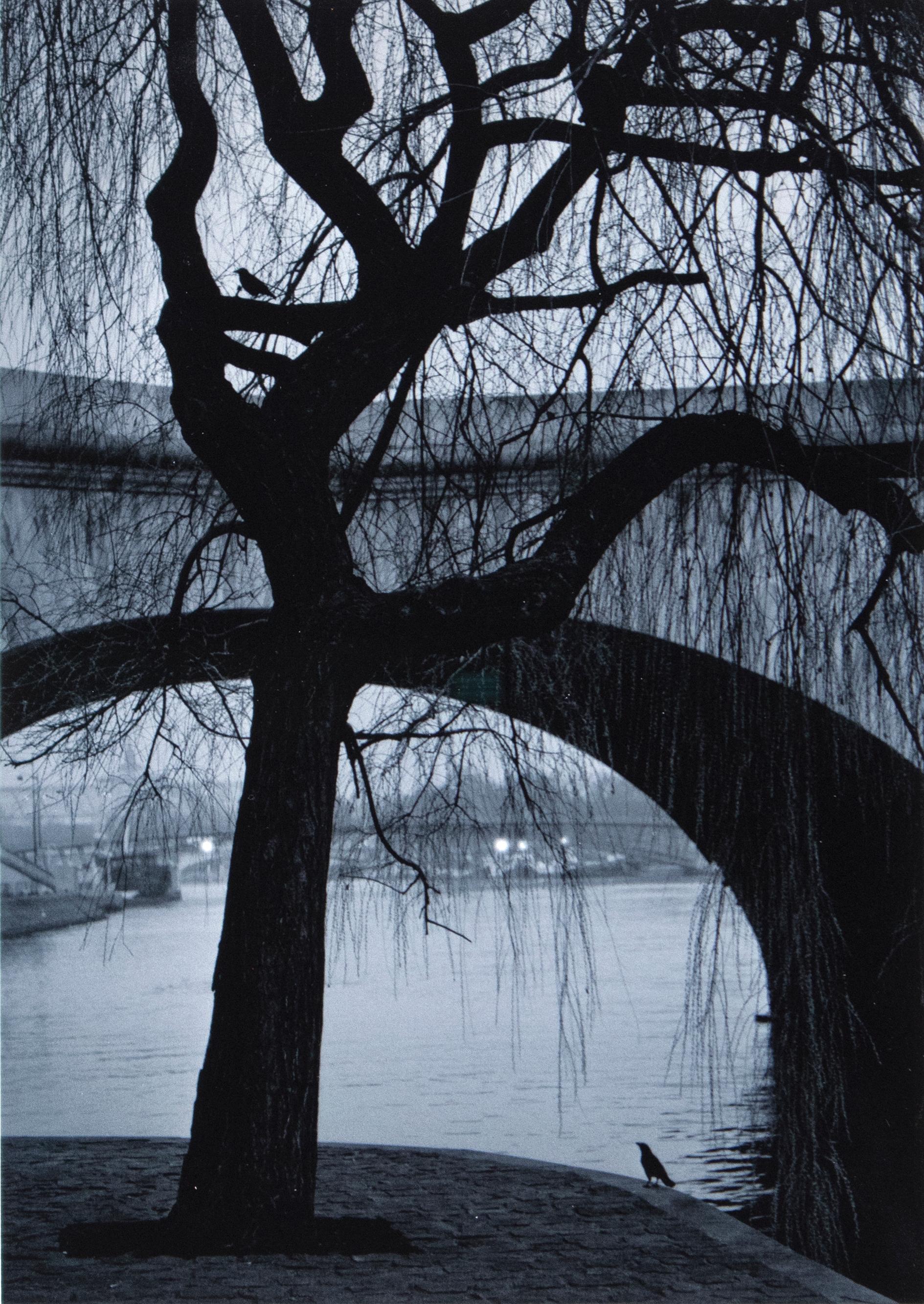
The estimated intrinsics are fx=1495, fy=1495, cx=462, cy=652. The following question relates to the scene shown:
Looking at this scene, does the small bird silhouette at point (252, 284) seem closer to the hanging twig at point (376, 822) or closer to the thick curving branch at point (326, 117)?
the thick curving branch at point (326, 117)

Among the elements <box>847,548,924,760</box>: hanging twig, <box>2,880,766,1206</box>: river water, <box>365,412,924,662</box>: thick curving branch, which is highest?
<box>365,412,924,662</box>: thick curving branch

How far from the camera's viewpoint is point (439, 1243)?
4.08 m

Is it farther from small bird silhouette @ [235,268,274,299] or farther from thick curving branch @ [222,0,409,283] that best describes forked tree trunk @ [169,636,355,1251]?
thick curving branch @ [222,0,409,283]

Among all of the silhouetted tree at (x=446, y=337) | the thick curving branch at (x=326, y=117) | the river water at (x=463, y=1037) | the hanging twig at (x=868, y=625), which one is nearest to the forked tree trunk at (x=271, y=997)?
the silhouetted tree at (x=446, y=337)

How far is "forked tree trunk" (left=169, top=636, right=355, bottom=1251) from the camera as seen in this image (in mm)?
3580

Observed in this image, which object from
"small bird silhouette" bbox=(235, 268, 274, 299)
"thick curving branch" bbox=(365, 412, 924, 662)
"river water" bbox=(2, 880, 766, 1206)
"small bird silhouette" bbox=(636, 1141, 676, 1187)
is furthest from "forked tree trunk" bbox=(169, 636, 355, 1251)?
"small bird silhouette" bbox=(636, 1141, 676, 1187)

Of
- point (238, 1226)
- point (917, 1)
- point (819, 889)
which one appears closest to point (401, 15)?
point (917, 1)

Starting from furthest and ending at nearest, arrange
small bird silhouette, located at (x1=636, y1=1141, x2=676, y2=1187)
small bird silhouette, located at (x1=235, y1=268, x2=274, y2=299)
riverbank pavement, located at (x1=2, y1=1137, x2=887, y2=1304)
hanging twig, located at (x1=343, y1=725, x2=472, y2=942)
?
small bird silhouette, located at (x1=636, y1=1141, x2=676, y2=1187) → hanging twig, located at (x1=343, y1=725, x2=472, y2=942) → small bird silhouette, located at (x1=235, y1=268, x2=274, y2=299) → riverbank pavement, located at (x1=2, y1=1137, x2=887, y2=1304)

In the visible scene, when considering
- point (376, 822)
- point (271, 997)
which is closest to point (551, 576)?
point (376, 822)

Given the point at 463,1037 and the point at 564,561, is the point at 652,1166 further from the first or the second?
the point at 463,1037

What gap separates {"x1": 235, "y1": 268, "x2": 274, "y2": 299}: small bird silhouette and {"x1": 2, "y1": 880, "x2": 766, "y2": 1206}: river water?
165cm

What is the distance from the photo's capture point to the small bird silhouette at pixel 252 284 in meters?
3.98

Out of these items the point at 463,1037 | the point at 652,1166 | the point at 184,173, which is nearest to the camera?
the point at 184,173

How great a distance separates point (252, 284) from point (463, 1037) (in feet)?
29.2
